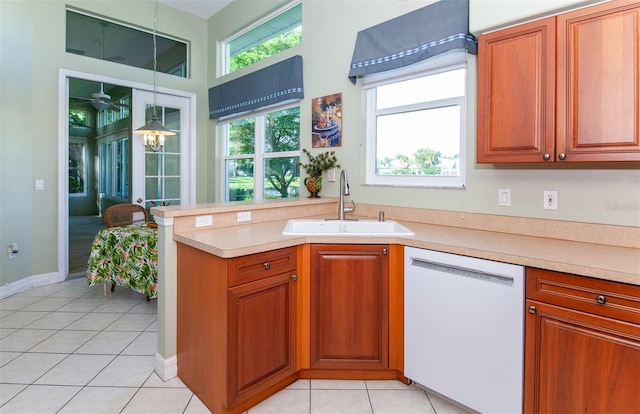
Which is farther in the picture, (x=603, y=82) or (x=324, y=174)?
(x=324, y=174)

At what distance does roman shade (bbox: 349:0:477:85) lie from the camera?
2.26m

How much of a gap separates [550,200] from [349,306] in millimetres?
1304

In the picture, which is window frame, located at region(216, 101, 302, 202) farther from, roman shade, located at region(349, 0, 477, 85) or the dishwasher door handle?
the dishwasher door handle

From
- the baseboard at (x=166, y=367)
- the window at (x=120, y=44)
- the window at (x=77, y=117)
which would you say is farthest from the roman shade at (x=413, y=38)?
the window at (x=77, y=117)

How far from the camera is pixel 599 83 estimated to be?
62.6 inches

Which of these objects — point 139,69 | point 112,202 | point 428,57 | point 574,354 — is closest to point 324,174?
point 428,57

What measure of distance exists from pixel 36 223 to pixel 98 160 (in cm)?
787

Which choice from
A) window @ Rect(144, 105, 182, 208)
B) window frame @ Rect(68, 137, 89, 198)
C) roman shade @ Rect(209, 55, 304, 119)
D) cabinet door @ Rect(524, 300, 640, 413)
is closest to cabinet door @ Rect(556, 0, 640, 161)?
cabinet door @ Rect(524, 300, 640, 413)

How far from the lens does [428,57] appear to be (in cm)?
242

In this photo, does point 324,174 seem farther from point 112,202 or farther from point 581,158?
point 112,202

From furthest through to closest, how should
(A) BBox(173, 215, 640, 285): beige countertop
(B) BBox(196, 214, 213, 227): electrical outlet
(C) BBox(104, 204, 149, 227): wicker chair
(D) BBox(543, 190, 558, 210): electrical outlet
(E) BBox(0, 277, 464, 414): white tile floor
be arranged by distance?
(C) BBox(104, 204, 149, 227): wicker chair, (B) BBox(196, 214, 213, 227): electrical outlet, (D) BBox(543, 190, 558, 210): electrical outlet, (E) BBox(0, 277, 464, 414): white tile floor, (A) BBox(173, 215, 640, 285): beige countertop

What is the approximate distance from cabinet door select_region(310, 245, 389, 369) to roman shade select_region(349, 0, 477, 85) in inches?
A: 55.4

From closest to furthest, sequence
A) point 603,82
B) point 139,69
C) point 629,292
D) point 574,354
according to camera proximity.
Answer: point 629,292 → point 574,354 → point 603,82 → point 139,69

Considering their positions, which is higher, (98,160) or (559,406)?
(98,160)
